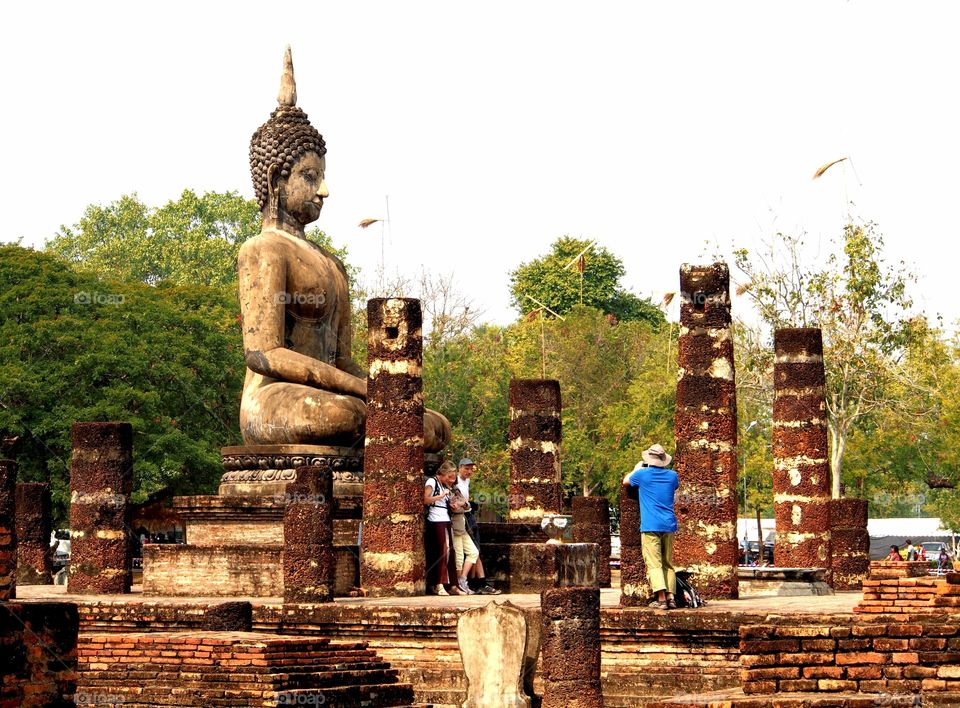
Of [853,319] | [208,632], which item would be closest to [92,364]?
[853,319]

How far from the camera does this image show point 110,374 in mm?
37500

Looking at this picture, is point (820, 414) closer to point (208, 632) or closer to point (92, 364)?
point (208, 632)

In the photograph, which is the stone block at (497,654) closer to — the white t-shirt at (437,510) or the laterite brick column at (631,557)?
the laterite brick column at (631,557)

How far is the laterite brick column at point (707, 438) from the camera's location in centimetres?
1848

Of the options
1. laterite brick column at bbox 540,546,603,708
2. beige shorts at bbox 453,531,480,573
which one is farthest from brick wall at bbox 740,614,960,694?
beige shorts at bbox 453,531,480,573

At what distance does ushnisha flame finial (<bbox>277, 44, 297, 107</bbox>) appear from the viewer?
22375 mm

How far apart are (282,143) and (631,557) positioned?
23.9ft

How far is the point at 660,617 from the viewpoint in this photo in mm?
15742

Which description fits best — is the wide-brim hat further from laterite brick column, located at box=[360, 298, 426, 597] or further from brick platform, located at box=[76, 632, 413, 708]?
laterite brick column, located at box=[360, 298, 426, 597]

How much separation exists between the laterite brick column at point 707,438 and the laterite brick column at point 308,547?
3.62 m

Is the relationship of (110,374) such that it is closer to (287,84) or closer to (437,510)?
(287,84)

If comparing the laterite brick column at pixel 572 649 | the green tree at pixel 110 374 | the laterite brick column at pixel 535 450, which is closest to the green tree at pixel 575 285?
the green tree at pixel 110 374

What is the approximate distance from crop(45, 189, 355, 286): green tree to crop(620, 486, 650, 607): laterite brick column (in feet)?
148

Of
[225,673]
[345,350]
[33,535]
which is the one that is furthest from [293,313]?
[225,673]
